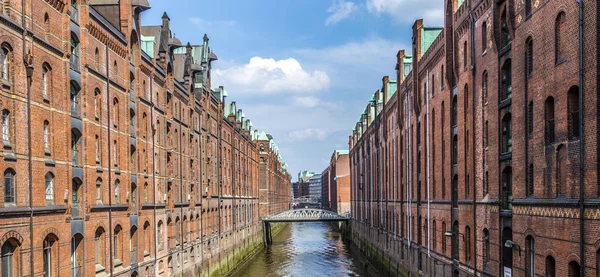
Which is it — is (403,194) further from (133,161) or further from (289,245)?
(289,245)

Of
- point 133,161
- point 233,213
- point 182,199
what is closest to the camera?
point 133,161

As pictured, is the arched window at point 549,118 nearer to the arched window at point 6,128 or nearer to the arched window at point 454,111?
the arched window at point 454,111

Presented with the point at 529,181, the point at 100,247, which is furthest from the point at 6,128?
the point at 529,181

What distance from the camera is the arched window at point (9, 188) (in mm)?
17609

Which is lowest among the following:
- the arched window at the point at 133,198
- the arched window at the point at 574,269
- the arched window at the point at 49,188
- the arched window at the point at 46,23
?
the arched window at the point at 574,269

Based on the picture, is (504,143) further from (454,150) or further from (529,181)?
(454,150)

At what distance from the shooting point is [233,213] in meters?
62.0

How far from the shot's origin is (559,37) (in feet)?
58.4

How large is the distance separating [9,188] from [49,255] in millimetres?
3769

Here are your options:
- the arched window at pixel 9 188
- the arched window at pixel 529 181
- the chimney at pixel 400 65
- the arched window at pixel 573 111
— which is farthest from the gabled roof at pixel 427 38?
the arched window at pixel 9 188

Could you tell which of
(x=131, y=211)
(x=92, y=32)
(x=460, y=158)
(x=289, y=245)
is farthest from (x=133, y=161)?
(x=289, y=245)

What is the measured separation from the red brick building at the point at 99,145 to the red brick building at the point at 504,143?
14952 mm

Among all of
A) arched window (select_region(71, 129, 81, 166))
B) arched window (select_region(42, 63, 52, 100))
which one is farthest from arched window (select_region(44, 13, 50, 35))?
arched window (select_region(71, 129, 81, 166))

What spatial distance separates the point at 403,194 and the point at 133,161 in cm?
2195
